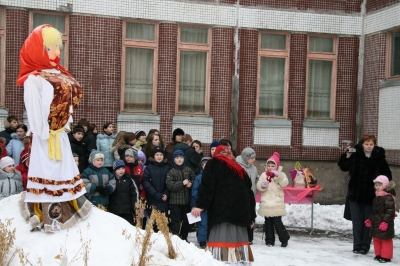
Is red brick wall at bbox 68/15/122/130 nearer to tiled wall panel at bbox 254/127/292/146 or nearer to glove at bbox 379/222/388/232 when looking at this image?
tiled wall panel at bbox 254/127/292/146

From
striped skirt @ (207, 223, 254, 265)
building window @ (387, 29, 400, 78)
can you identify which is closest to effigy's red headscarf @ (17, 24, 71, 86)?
striped skirt @ (207, 223, 254, 265)

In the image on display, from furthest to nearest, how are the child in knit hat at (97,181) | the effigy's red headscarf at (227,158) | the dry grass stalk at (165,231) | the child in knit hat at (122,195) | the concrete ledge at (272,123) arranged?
the concrete ledge at (272,123) → the child in knit hat at (122,195) → the child in knit hat at (97,181) → the effigy's red headscarf at (227,158) → the dry grass stalk at (165,231)

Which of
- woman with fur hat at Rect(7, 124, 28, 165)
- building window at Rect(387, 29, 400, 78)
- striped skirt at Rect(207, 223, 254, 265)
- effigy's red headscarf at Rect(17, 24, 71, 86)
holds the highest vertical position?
building window at Rect(387, 29, 400, 78)

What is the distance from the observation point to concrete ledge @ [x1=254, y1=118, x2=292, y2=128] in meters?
16.1

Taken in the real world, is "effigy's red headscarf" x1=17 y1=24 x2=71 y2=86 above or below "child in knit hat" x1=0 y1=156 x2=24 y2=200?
above

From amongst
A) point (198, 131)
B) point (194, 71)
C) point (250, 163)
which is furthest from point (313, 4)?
point (250, 163)

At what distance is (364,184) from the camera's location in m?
10.6

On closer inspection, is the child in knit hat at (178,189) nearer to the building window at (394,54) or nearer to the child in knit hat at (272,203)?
the child in knit hat at (272,203)

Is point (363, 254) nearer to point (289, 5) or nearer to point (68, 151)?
point (68, 151)

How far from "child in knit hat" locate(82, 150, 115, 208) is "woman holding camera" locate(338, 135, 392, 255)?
3.94 meters

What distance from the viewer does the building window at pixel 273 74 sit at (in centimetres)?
1634

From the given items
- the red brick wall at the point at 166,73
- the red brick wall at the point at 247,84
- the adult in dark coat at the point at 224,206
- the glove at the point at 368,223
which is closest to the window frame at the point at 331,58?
the red brick wall at the point at 247,84

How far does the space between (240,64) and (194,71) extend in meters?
1.12

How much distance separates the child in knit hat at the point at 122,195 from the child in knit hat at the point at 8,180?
1.54m
